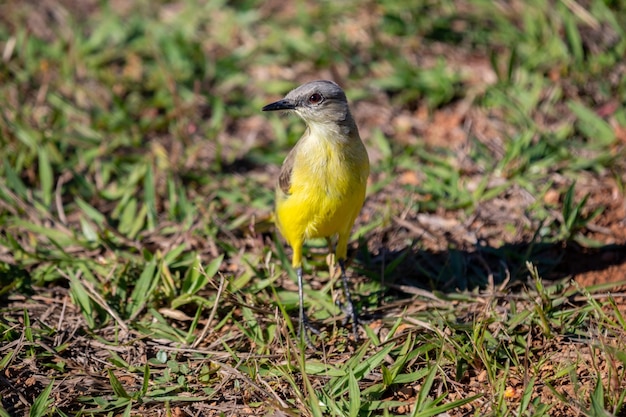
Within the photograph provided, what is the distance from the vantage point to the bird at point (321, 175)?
470cm

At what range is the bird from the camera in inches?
185

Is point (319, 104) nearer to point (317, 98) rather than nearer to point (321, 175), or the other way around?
point (317, 98)

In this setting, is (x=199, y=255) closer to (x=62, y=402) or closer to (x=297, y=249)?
(x=297, y=249)

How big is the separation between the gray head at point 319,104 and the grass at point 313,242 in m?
1.12

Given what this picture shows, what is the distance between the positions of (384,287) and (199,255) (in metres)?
1.39

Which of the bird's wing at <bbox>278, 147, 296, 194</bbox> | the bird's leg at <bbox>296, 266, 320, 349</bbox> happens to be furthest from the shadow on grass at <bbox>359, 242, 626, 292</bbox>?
the bird's wing at <bbox>278, 147, 296, 194</bbox>

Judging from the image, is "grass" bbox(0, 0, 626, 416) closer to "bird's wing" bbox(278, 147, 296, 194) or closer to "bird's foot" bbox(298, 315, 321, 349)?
"bird's foot" bbox(298, 315, 321, 349)

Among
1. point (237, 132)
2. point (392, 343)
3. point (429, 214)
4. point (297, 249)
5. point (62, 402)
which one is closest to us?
point (62, 402)

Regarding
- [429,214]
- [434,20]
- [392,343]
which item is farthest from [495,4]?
[392,343]

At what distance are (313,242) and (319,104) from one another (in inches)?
55.4

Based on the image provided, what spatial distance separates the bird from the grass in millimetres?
486

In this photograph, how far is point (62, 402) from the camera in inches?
166

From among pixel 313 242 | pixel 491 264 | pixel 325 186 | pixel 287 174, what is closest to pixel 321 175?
pixel 325 186

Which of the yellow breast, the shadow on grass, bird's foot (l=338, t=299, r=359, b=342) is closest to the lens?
the yellow breast
